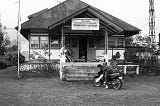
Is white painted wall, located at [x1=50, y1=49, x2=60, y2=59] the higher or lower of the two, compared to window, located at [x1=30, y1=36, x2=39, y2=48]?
lower

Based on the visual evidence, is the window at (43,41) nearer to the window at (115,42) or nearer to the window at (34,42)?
the window at (34,42)

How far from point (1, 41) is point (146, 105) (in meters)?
43.2

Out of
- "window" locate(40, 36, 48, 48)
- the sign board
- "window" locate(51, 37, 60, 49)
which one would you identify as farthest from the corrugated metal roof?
the sign board

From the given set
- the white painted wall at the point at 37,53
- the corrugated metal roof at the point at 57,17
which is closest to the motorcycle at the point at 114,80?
the corrugated metal roof at the point at 57,17

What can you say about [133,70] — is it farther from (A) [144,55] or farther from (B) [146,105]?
(B) [146,105]

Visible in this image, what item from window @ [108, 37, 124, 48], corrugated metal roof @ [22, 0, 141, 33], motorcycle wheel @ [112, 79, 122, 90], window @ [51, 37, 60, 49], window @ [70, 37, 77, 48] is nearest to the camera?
motorcycle wheel @ [112, 79, 122, 90]

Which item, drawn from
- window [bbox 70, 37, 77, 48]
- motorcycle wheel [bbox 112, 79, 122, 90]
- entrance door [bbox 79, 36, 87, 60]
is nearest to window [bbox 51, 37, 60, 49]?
window [bbox 70, 37, 77, 48]

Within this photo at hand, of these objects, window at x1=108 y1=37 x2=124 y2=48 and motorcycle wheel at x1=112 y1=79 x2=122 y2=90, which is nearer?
motorcycle wheel at x1=112 y1=79 x2=122 y2=90

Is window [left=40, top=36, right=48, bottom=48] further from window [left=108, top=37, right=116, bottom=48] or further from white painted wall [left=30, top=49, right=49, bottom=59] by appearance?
window [left=108, top=37, right=116, bottom=48]

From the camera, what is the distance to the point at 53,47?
28781 millimetres

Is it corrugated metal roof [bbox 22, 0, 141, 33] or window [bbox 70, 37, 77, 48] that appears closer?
corrugated metal roof [bbox 22, 0, 141, 33]

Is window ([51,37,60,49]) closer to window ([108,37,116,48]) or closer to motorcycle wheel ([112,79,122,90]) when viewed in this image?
window ([108,37,116,48])

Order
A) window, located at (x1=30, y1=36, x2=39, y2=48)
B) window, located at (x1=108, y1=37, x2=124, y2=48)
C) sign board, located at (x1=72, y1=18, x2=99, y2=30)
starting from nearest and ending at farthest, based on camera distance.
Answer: sign board, located at (x1=72, y1=18, x2=99, y2=30) < window, located at (x1=30, y1=36, x2=39, y2=48) < window, located at (x1=108, y1=37, x2=124, y2=48)

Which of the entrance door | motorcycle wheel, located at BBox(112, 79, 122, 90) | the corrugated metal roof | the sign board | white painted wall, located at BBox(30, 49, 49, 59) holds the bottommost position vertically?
motorcycle wheel, located at BBox(112, 79, 122, 90)
